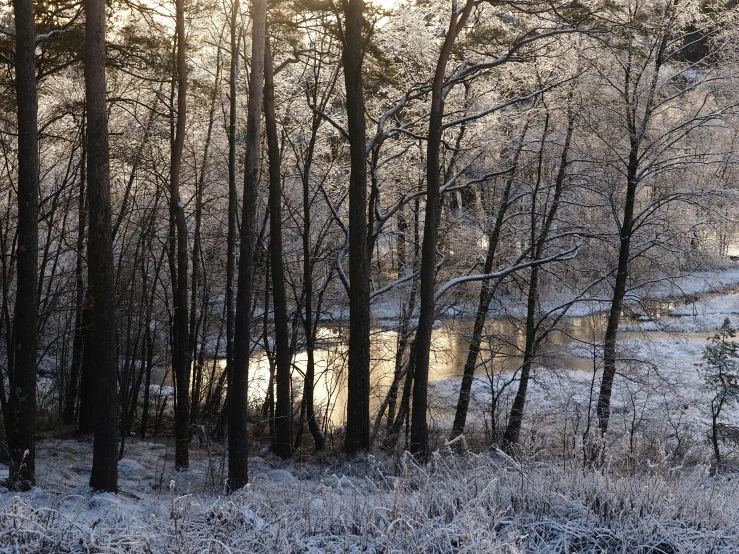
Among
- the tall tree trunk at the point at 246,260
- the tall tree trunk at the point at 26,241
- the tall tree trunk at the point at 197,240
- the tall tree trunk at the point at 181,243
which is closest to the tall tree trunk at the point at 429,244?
the tall tree trunk at the point at 246,260

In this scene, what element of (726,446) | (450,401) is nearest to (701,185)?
(726,446)

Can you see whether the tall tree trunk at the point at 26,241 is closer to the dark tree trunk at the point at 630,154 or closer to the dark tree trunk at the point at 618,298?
the dark tree trunk at the point at 630,154

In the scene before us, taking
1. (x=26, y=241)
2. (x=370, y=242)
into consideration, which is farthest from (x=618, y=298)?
(x=26, y=241)

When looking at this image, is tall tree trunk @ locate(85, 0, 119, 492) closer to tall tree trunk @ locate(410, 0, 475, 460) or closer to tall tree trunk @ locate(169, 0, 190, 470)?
tall tree trunk @ locate(169, 0, 190, 470)

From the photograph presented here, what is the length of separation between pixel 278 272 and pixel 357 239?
2210 millimetres

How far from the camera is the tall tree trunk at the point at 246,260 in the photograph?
799cm

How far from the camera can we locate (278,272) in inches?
463

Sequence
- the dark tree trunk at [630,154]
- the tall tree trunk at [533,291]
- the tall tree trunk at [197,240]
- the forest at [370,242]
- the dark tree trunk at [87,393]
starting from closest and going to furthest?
the forest at [370,242], the dark tree trunk at [87,393], the tall tree trunk at [197,240], the dark tree trunk at [630,154], the tall tree trunk at [533,291]

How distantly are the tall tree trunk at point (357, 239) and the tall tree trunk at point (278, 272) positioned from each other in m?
1.60

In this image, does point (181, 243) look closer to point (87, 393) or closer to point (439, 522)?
point (87, 393)

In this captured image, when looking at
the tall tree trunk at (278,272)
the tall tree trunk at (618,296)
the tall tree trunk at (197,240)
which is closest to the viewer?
the tall tree trunk at (278,272)

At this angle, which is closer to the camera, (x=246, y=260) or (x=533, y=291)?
(x=246, y=260)

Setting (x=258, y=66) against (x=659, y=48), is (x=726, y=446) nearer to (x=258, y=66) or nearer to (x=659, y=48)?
(x=659, y=48)

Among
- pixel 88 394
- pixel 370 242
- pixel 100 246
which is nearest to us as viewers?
pixel 100 246
